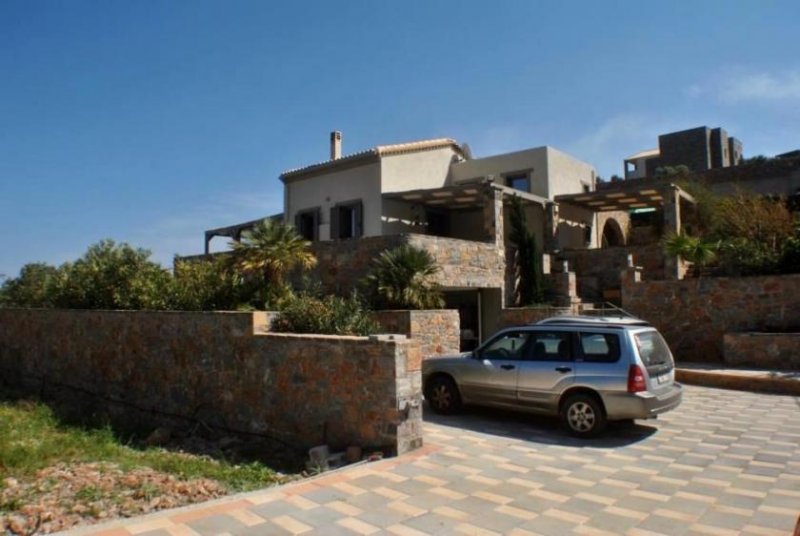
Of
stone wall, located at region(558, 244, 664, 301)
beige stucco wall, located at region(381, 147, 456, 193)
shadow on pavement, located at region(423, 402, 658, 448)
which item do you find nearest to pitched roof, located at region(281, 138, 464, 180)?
beige stucco wall, located at region(381, 147, 456, 193)

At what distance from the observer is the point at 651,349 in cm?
808

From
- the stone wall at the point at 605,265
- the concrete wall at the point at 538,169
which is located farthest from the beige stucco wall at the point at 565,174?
the stone wall at the point at 605,265

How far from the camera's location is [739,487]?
569cm

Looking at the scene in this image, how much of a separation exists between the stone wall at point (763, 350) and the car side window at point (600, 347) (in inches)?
300

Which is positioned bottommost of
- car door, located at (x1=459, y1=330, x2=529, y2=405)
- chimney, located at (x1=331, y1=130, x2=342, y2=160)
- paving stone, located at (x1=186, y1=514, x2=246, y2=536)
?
paving stone, located at (x1=186, y1=514, x2=246, y2=536)

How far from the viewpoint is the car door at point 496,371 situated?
8742 mm

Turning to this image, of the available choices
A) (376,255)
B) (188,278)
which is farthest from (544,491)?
(188,278)

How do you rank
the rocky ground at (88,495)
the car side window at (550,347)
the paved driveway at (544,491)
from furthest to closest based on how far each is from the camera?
1. the car side window at (550,347)
2. the rocky ground at (88,495)
3. the paved driveway at (544,491)

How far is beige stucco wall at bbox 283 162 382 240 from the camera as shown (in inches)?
819

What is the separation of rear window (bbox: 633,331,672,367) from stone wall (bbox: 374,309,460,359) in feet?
16.2

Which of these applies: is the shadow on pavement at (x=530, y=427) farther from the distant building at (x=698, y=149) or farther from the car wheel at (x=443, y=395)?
the distant building at (x=698, y=149)

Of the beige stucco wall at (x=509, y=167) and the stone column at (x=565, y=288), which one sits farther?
the beige stucco wall at (x=509, y=167)

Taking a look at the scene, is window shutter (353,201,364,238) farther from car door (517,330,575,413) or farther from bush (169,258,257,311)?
car door (517,330,575,413)

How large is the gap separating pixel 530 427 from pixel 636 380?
6.13 ft
